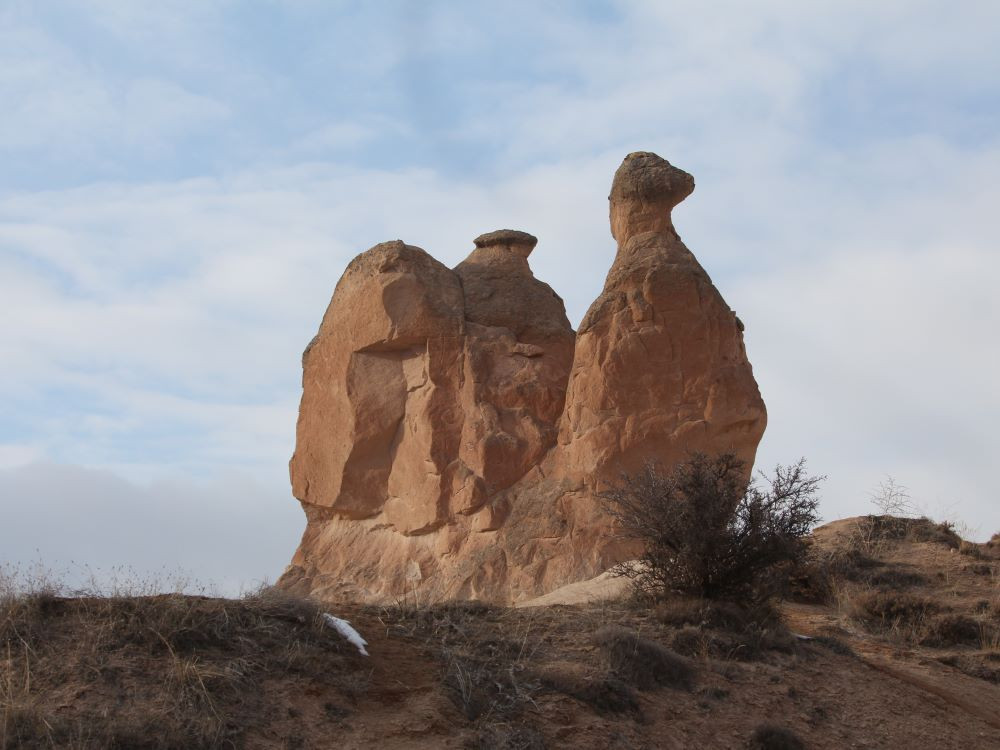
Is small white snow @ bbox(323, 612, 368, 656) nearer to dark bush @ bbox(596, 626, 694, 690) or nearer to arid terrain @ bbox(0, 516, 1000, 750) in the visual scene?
arid terrain @ bbox(0, 516, 1000, 750)

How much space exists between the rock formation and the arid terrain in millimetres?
3610

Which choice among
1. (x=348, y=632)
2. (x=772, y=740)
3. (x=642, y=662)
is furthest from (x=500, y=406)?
(x=772, y=740)

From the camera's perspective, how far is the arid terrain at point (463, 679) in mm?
7816

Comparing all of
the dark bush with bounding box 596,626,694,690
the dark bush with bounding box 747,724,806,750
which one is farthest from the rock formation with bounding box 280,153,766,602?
the dark bush with bounding box 747,724,806,750

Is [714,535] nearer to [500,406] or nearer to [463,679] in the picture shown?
[463,679]

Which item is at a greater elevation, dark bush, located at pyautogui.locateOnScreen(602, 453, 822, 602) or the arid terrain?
dark bush, located at pyautogui.locateOnScreen(602, 453, 822, 602)

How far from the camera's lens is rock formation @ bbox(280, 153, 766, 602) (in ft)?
56.2

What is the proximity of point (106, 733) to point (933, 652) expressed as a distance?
33.9 feet

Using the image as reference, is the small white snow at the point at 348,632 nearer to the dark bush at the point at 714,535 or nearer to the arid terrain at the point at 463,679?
the arid terrain at the point at 463,679

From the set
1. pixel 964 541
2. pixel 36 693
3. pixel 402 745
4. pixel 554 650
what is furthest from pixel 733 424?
pixel 36 693

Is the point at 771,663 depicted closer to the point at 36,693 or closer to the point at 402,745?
the point at 402,745

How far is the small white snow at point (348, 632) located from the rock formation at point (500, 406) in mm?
7106

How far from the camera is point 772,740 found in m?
9.59

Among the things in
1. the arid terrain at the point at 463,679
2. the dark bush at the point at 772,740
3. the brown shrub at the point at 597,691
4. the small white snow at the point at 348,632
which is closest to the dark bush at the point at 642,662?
the arid terrain at the point at 463,679
